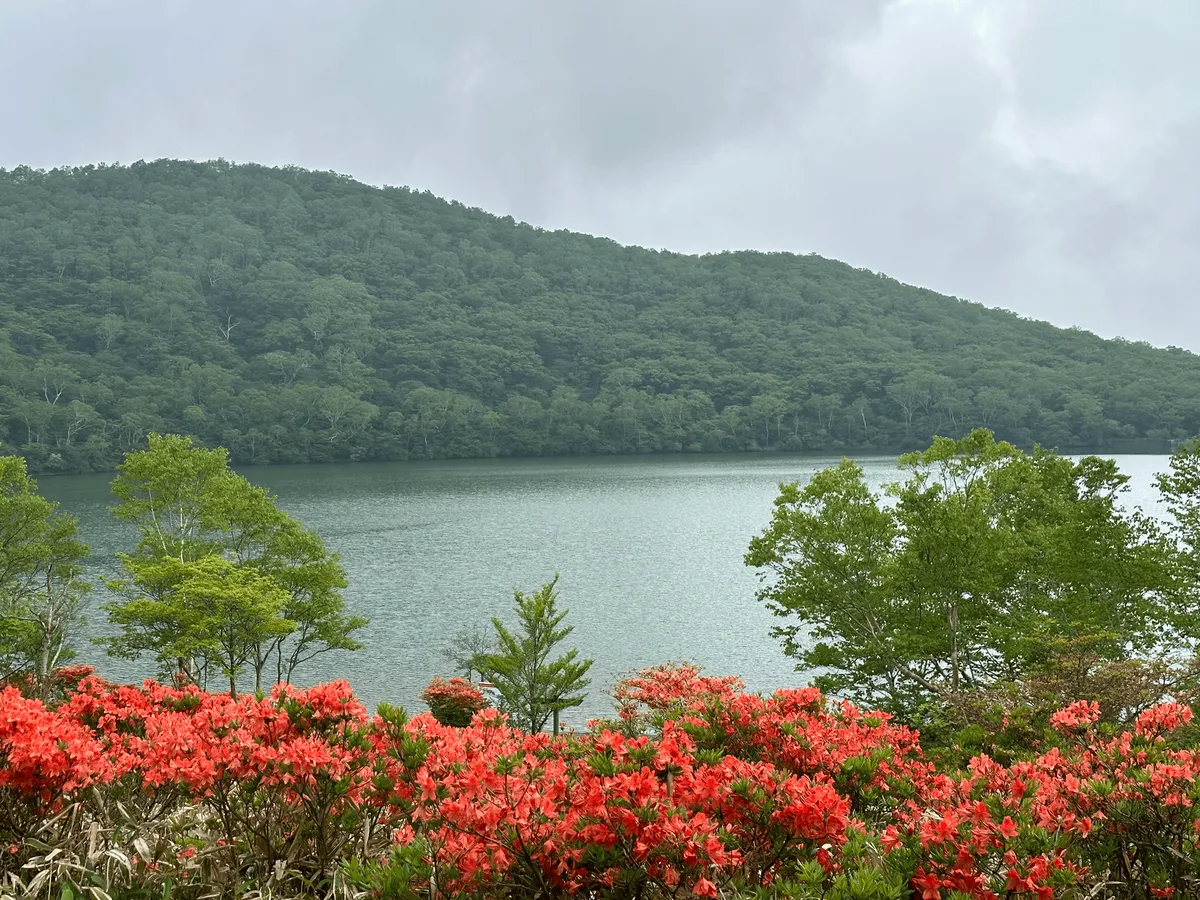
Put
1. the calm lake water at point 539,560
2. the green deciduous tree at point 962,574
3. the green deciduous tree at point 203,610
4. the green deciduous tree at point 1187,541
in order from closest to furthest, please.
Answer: the green deciduous tree at point 1187,541, the green deciduous tree at point 962,574, the green deciduous tree at point 203,610, the calm lake water at point 539,560

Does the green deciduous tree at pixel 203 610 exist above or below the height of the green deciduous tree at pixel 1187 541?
below

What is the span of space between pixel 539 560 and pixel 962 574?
29.3m

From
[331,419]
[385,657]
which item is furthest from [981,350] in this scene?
[385,657]

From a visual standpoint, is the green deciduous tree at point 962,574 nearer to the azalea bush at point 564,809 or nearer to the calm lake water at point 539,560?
the calm lake water at point 539,560

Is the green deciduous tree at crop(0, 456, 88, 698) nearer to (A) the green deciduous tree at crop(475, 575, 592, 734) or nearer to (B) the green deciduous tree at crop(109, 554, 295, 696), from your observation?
(B) the green deciduous tree at crop(109, 554, 295, 696)

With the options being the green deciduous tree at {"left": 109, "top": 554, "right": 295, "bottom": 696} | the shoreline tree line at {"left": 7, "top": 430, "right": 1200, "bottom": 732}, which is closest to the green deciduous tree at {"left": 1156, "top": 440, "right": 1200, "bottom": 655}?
the shoreline tree line at {"left": 7, "top": 430, "right": 1200, "bottom": 732}

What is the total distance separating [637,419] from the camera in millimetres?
130250

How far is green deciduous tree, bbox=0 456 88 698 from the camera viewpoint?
21312mm

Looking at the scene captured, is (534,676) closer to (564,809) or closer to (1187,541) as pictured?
(1187,541)

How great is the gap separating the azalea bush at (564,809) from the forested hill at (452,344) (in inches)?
4017

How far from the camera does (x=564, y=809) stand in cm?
340

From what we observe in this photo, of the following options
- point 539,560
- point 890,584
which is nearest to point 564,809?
point 890,584

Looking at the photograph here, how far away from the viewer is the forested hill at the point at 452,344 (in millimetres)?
113562

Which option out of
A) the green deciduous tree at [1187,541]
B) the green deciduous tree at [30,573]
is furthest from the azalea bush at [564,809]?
the green deciduous tree at [30,573]
